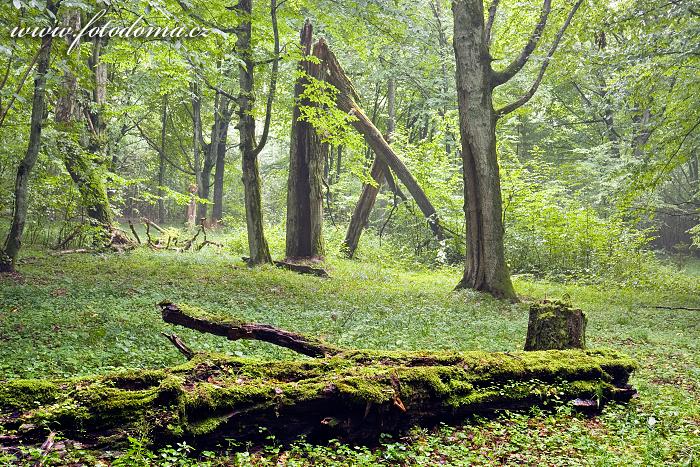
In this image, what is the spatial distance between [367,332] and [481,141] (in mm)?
6635

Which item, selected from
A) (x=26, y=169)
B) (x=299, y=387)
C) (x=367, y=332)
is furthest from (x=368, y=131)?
(x=299, y=387)

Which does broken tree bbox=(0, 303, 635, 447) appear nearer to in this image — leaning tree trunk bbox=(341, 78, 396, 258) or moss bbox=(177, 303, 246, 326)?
moss bbox=(177, 303, 246, 326)

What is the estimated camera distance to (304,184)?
1738cm

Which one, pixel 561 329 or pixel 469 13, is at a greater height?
pixel 469 13

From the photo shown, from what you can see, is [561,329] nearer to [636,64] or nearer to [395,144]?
[636,64]

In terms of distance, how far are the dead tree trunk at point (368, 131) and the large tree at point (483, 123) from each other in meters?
5.11

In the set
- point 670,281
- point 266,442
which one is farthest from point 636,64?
point 266,442

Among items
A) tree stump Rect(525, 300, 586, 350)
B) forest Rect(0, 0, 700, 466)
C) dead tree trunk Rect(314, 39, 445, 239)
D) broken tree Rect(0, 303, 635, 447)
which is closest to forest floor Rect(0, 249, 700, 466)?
forest Rect(0, 0, 700, 466)

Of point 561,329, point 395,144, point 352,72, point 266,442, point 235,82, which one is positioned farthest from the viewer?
point 352,72

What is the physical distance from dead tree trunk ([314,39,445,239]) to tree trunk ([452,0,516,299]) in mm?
5075

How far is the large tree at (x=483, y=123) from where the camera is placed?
42.2 feet

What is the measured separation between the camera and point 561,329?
21.4 feet

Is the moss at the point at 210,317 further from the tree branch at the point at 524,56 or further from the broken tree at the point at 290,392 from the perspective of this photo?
the tree branch at the point at 524,56

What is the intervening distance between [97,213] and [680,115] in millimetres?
16222
